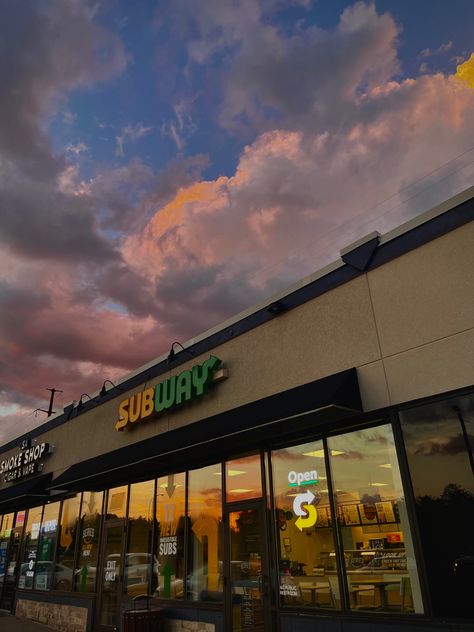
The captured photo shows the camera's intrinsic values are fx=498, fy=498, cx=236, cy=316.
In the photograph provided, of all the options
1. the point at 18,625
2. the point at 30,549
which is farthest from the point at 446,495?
the point at 30,549

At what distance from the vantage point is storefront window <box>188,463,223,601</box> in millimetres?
10102

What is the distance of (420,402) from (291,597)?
13.2ft

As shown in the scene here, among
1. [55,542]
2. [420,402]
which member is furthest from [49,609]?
[420,402]

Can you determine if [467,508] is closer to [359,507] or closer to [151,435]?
[359,507]

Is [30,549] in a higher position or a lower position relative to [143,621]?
higher

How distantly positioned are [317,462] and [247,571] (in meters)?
2.60

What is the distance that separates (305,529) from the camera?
855 centimetres

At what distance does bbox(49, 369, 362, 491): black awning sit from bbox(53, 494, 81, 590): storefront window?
2880 millimetres

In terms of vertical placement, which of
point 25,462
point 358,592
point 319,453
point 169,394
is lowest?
point 358,592

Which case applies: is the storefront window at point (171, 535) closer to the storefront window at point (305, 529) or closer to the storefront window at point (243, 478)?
the storefront window at point (243, 478)

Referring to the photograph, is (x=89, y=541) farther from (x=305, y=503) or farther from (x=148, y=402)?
(x=305, y=503)

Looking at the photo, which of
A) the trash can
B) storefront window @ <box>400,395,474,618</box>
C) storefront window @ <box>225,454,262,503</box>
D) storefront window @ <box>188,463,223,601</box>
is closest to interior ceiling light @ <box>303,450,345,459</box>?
storefront window @ <box>225,454,262,503</box>

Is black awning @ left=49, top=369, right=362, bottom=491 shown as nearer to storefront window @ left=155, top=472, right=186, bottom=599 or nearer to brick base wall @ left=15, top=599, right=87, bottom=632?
storefront window @ left=155, top=472, right=186, bottom=599

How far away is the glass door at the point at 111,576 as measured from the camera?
12.6 m
